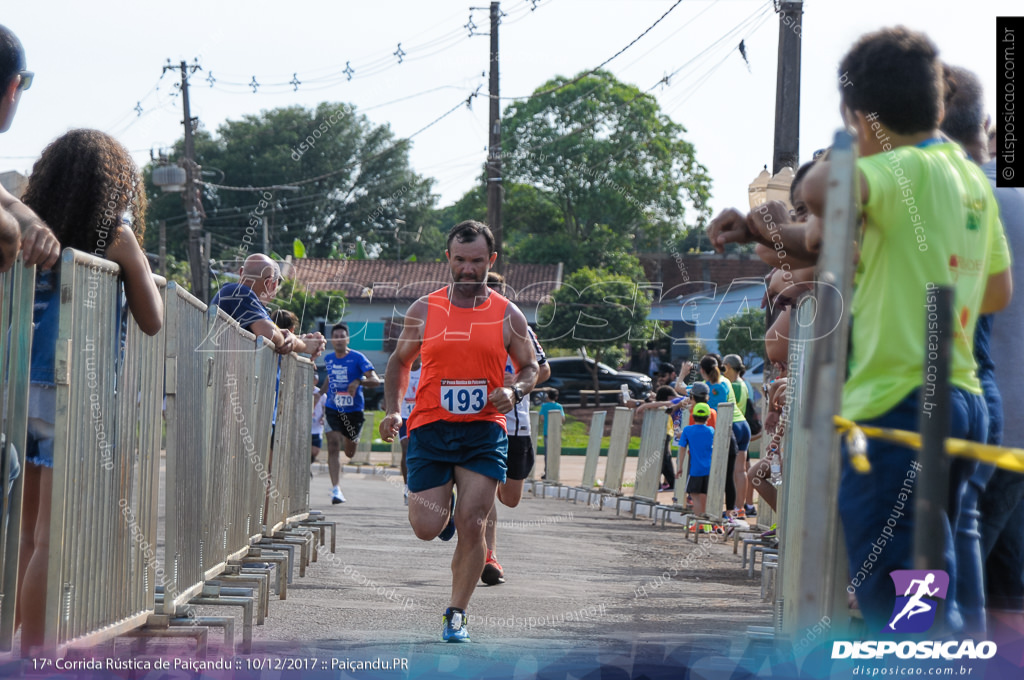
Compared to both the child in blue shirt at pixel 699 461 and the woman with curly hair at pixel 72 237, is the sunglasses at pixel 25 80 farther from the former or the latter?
the child in blue shirt at pixel 699 461

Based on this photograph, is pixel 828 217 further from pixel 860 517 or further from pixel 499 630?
pixel 499 630

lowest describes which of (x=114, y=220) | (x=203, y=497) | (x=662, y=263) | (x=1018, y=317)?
(x=203, y=497)

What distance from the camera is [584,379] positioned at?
45219 millimetres

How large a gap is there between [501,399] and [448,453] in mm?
372

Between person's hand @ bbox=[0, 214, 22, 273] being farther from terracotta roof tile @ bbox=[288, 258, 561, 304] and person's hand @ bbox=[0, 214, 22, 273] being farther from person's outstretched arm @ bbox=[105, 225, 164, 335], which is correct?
terracotta roof tile @ bbox=[288, 258, 561, 304]

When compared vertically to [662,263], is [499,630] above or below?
below

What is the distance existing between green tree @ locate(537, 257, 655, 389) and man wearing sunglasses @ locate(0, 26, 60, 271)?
42.2m

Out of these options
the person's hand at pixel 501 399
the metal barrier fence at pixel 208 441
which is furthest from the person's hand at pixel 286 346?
the person's hand at pixel 501 399

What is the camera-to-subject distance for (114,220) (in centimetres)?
459

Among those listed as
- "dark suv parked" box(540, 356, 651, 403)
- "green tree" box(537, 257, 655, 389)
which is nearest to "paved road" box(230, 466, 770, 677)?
"dark suv parked" box(540, 356, 651, 403)

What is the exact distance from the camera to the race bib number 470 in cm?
655

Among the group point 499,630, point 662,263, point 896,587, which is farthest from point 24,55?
point 662,263

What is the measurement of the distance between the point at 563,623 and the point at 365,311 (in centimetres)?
5523

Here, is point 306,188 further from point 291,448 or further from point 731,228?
point 731,228
